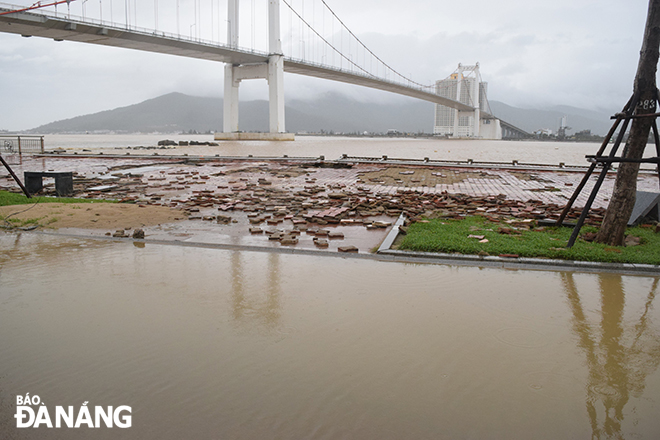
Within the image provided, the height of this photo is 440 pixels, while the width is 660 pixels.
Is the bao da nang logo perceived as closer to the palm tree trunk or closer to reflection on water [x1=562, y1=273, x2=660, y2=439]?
reflection on water [x1=562, y1=273, x2=660, y2=439]

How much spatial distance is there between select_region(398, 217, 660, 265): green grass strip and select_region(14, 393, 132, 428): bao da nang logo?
4044 millimetres

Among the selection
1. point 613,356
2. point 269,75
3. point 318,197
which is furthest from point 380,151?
point 613,356

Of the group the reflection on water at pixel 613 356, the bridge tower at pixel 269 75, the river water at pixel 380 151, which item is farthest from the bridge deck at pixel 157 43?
the reflection on water at pixel 613 356

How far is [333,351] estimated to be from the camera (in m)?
3.20

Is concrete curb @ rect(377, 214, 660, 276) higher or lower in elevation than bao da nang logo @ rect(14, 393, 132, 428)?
higher

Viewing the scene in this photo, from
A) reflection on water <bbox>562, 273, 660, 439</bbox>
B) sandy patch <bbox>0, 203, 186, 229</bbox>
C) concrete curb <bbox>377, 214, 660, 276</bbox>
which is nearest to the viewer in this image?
reflection on water <bbox>562, 273, 660, 439</bbox>

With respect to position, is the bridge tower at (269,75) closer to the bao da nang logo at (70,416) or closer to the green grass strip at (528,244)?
the green grass strip at (528,244)

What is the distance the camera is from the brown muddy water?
2471 mm

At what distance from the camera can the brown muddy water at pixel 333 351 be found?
2.47 meters

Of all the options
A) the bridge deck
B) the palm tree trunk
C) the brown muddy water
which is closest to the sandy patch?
the brown muddy water

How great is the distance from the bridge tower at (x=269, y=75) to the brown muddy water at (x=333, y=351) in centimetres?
5982

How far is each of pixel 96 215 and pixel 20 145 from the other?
23792 millimetres

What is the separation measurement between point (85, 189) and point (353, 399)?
11046mm

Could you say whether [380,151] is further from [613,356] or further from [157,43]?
[613,356]
